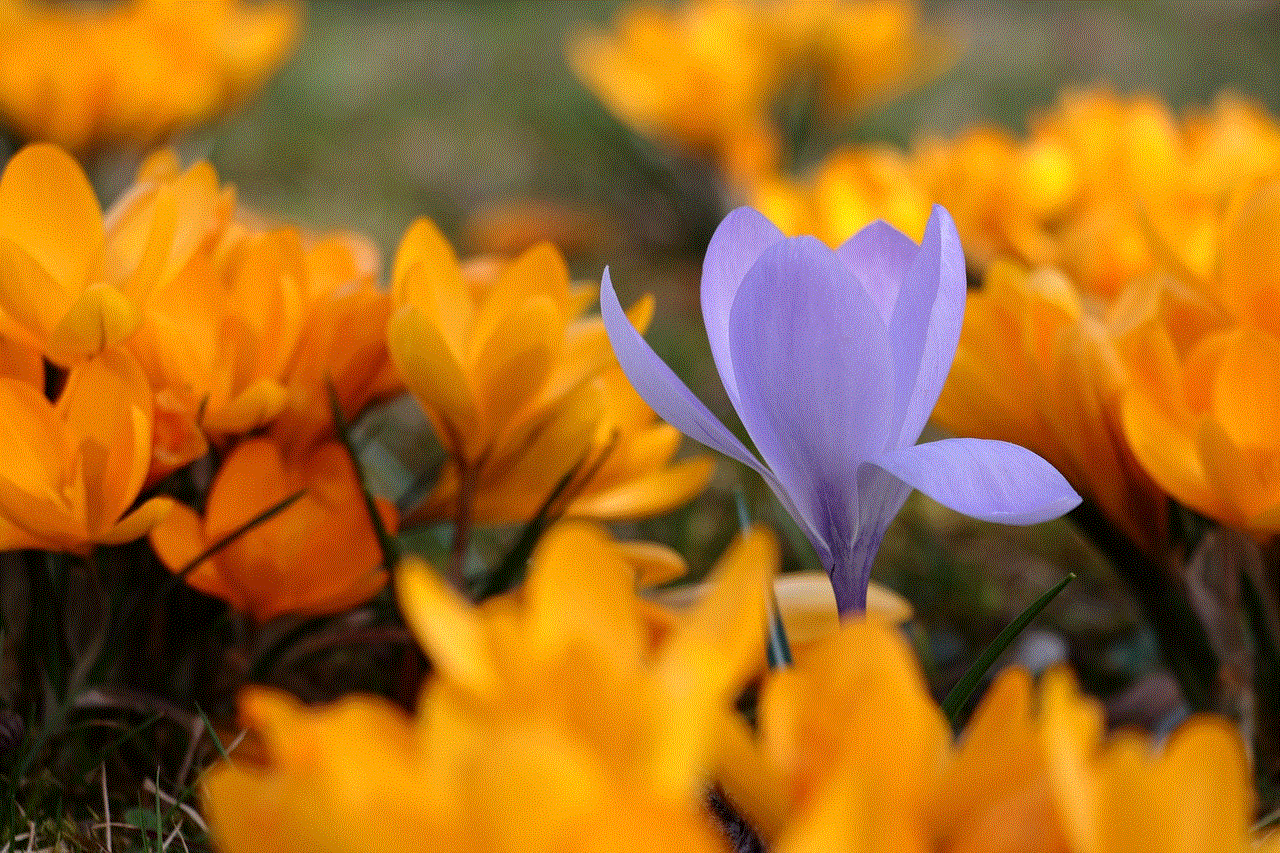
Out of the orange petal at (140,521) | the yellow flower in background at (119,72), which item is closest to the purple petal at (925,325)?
the orange petal at (140,521)

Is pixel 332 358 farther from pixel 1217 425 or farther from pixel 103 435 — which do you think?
pixel 1217 425

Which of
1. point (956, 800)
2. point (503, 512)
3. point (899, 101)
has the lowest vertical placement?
point (899, 101)

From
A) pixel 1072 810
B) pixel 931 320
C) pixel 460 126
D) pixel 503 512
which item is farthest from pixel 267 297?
pixel 460 126

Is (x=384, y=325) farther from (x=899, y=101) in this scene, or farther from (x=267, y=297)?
(x=899, y=101)

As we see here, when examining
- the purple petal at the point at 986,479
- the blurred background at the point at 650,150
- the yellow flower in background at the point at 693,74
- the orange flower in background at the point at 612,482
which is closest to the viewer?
the purple petal at the point at 986,479

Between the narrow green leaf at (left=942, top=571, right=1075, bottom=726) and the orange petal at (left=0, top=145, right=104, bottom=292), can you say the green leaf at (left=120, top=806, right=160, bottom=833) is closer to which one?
the orange petal at (left=0, top=145, right=104, bottom=292)

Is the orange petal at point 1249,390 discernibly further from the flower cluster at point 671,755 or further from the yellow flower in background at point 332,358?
the yellow flower in background at point 332,358

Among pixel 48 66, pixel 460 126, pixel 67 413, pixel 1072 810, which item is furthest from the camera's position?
pixel 460 126
